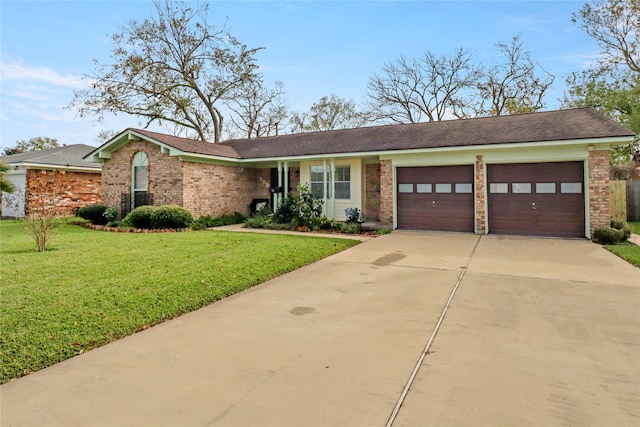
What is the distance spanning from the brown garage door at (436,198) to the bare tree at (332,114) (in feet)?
64.4

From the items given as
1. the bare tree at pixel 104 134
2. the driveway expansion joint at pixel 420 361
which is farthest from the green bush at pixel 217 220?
the bare tree at pixel 104 134

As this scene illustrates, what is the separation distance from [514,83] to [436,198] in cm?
1873

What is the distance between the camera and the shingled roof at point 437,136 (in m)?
10.5

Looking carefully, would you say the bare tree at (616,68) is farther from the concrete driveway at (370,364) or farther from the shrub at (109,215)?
the shrub at (109,215)

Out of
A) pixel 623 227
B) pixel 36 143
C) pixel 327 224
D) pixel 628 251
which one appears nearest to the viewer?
pixel 628 251

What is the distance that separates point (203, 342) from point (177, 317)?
1.00 meters

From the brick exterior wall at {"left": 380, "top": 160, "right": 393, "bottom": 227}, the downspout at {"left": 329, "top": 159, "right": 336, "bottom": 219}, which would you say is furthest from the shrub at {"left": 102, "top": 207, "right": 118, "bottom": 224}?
the brick exterior wall at {"left": 380, "top": 160, "right": 393, "bottom": 227}

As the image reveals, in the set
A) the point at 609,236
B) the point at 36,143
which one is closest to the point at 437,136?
the point at 609,236

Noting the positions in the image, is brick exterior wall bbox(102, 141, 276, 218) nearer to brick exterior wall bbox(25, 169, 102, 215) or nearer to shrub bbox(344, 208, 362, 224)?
brick exterior wall bbox(25, 169, 102, 215)

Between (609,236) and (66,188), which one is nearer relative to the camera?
(609,236)

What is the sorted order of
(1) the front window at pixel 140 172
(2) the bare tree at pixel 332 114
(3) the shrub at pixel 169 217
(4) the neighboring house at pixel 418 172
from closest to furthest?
(4) the neighboring house at pixel 418 172, (3) the shrub at pixel 169 217, (1) the front window at pixel 140 172, (2) the bare tree at pixel 332 114

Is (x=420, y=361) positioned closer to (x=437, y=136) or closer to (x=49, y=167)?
(x=437, y=136)

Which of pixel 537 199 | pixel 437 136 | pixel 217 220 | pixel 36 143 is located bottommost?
pixel 217 220

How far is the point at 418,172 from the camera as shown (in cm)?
1263
